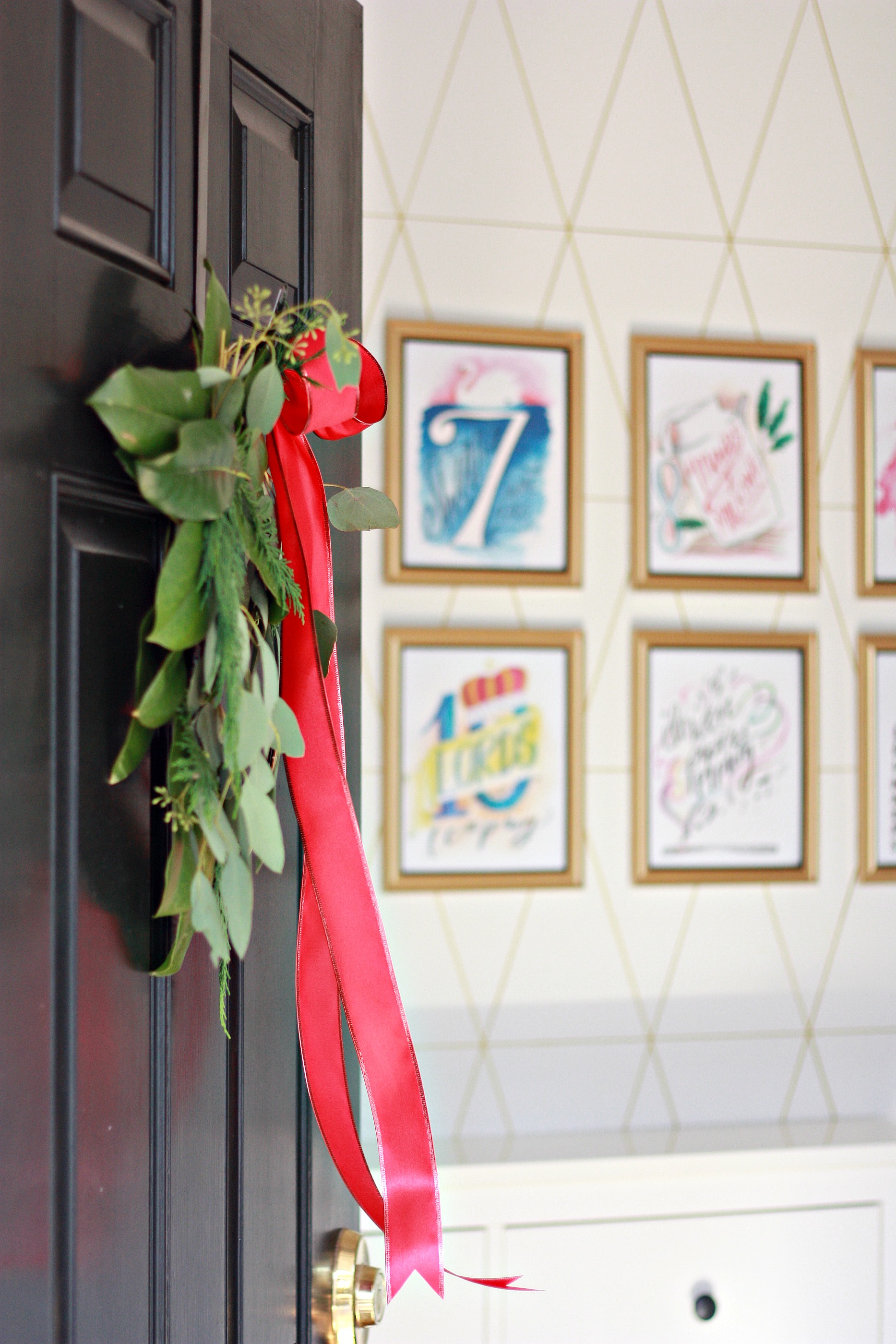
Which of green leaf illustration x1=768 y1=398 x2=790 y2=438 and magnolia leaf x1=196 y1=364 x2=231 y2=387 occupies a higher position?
green leaf illustration x1=768 y1=398 x2=790 y2=438

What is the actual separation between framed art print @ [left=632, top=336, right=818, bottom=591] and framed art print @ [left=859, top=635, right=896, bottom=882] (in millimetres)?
156

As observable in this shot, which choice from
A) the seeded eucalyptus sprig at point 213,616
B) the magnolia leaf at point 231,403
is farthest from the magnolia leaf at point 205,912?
the magnolia leaf at point 231,403

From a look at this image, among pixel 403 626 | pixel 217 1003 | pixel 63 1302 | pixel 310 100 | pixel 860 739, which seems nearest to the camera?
pixel 63 1302

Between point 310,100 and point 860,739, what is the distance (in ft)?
4.09

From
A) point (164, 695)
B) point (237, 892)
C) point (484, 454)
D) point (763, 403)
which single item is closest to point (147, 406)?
point (164, 695)

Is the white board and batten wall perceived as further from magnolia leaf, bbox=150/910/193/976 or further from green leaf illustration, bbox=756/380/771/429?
green leaf illustration, bbox=756/380/771/429

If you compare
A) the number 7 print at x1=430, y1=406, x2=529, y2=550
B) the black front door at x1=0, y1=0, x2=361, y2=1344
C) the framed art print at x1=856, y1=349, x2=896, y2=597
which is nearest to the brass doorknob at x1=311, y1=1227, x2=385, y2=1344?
the black front door at x1=0, y1=0, x2=361, y2=1344

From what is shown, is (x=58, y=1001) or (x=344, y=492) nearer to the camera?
(x=58, y=1001)

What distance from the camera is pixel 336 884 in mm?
561

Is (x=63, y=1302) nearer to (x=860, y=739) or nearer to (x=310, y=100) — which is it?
(x=310, y=100)

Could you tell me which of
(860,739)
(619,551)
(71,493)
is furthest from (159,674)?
(860,739)

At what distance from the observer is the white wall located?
1.44 metres

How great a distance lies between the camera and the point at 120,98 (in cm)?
50

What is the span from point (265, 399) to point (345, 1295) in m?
0.65
